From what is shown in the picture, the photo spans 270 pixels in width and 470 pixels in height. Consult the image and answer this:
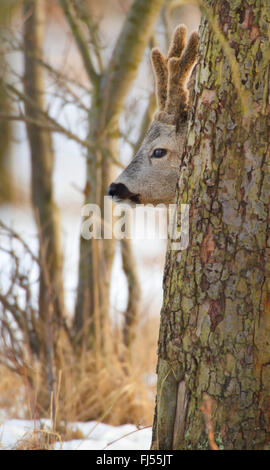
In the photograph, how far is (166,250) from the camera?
2785mm

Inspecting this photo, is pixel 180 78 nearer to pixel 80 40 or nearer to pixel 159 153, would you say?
pixel 159 153

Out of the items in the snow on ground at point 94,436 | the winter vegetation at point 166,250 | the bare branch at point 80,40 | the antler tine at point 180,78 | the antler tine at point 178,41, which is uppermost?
the bare branch at point 80,40

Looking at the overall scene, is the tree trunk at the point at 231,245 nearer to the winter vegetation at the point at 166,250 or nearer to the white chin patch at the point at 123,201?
the winter vegetation at the point at 166,250

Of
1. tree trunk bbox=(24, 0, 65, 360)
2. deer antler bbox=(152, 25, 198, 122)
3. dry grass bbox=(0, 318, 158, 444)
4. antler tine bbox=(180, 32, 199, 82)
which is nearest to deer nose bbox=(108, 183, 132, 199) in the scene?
deer antler bbox=(152, 25, 198, 122)

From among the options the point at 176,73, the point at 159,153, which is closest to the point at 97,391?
the point at 159,153

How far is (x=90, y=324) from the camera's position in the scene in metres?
4.96

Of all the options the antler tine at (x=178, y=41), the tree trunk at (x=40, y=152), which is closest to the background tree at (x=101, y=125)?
the tree trunk at (x=40, y=152)

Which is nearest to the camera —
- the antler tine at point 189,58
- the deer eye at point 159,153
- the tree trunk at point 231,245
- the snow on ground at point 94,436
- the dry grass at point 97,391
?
the tree trunk at point 231,245

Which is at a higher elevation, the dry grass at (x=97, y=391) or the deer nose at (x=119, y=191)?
the deer nose at (x=119, y=191)

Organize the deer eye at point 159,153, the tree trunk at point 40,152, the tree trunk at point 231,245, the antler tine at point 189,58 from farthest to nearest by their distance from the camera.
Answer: the tree trunk at point 40,152 < the deer eye at point 159,153 < the antler tine at point 189,58 < the tree trunk at point 231,245

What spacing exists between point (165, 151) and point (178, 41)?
0.60 meters

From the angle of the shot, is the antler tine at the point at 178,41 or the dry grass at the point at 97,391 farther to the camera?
the dry grass at the point at 97,391

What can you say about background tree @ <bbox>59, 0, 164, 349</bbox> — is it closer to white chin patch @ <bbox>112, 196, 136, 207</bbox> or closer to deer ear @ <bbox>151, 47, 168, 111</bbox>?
deer ear @ <bbox>151, 47, 168, 111</bbox>

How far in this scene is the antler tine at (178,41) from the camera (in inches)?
127
